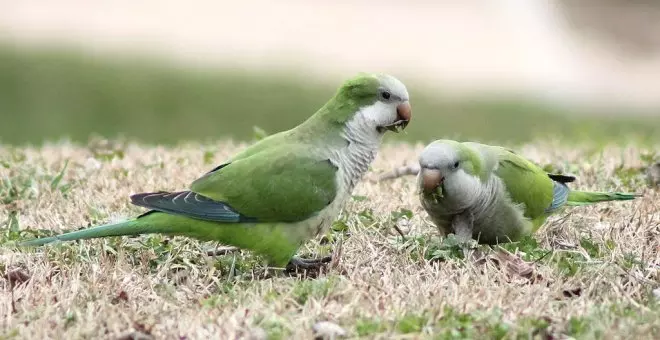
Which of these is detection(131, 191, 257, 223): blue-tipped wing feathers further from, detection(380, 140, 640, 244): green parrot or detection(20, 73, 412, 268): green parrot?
detection(380, 140, 640, 244): green parrot

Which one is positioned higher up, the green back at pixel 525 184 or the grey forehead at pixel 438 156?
the grey forehead at pixel 438 156

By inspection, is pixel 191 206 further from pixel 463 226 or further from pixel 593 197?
pixel 593 197

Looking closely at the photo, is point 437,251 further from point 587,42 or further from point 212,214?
point 587,42

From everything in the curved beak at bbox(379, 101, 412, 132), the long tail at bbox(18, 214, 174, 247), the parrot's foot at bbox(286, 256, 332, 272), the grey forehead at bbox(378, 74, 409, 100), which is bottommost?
the parrot's foot at bbox(286, 256, 332, 272)

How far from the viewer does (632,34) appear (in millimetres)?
15344

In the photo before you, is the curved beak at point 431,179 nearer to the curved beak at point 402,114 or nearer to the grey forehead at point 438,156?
the grey forehead at point 438,156

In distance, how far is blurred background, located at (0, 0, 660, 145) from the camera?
38.1 ft

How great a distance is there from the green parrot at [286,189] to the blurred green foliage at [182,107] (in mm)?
6947

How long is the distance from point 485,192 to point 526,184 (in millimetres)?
272

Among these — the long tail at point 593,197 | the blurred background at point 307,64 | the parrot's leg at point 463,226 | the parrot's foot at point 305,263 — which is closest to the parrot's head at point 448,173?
the parrot's leg at point 463,226

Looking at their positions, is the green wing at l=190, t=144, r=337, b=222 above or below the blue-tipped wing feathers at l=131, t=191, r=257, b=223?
above

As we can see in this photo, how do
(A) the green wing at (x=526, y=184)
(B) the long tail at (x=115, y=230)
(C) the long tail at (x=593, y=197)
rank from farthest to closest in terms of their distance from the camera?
1. (C) the long tail at (x=593, y=197)
2. (A) the green wing at (x=526, y=184)
3. (B) the long tail at (x=115, y=230)

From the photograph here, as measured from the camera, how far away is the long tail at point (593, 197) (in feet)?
14.9

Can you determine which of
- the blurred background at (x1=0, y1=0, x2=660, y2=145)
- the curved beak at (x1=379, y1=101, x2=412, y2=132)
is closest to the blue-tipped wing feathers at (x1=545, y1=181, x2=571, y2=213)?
the curved beak at (x1=379, y1=101, x2=412, y2=132)
